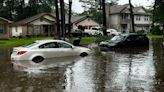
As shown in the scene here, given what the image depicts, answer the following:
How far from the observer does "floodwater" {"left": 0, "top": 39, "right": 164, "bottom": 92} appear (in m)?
12.5

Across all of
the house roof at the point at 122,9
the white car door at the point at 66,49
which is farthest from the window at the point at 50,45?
the house roof at the point at 122,9

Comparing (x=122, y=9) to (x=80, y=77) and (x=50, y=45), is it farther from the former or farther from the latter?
(x=80, y=77)

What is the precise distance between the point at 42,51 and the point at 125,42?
1247 cm

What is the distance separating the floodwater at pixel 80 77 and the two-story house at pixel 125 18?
239ft

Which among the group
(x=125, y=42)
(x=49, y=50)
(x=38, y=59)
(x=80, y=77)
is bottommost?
(x=125, y=42)

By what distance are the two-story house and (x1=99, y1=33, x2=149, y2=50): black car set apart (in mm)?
56865

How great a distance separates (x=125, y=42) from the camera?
32656 millimetres

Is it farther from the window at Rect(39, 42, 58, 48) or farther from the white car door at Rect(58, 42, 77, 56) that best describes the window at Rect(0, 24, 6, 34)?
the window at Rect(39, 42, 58, 48)

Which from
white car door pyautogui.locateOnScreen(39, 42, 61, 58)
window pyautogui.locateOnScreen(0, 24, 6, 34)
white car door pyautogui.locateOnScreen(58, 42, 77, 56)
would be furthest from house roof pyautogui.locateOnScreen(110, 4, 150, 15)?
white car door pyautogui.locateOnScreen(39, 42, 61, 58)

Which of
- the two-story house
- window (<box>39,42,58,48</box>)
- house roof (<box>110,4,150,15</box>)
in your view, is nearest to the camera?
window (<box>39,42,58,48</box>)

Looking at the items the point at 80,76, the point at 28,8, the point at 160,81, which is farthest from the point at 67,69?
the point at 28,8

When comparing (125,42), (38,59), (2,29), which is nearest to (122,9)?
(2,29)

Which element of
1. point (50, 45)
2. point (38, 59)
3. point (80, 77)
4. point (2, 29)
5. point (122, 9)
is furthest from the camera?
point (122, 9)

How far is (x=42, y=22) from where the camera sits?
67375mm
